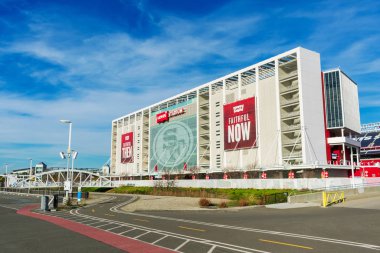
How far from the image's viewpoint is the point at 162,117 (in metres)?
94.6

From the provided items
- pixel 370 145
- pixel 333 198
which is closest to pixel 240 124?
pixel 333 198

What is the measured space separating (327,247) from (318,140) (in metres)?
50.6

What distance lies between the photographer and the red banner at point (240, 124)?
66312 millimetres

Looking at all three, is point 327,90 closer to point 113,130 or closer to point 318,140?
point 318,140

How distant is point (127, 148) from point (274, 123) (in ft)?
213

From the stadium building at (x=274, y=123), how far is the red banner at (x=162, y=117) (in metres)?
7.86

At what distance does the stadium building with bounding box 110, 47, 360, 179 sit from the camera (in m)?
58.3

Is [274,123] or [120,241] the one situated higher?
[274,123]

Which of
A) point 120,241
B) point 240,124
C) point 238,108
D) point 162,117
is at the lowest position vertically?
point 120,241

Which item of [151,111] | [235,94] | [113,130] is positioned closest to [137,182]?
[151,111]

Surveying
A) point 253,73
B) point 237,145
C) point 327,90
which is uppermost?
point 253,73

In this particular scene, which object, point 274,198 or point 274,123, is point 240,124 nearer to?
point 274,123

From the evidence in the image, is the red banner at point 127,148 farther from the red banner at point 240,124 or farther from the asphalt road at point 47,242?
the asphalt road at point 47,242

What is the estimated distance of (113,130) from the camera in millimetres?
127500
